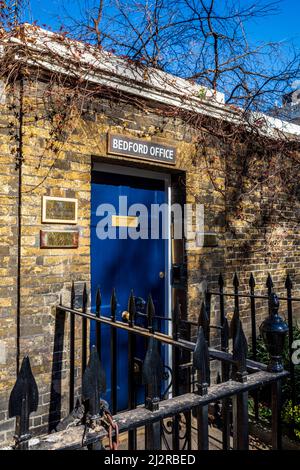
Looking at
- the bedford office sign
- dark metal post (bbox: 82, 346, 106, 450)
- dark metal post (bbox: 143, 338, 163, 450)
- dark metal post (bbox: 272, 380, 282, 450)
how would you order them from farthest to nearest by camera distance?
the bedford office sign < dark metal post (bbox: 272, 380, 282, 450) < dark metal post (bbox: 143, 338, 163, 450) < dark metal post (bbox: 82, 346, 106, 450)

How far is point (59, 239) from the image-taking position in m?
3.29

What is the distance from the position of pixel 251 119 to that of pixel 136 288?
2897 mm

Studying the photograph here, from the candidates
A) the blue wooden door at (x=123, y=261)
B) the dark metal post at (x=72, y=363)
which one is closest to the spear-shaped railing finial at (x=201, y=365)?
the dark metal post at (x=72, y=363)

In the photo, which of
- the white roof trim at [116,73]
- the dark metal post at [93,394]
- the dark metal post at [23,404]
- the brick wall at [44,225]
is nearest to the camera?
the dark metal post at [23,404]

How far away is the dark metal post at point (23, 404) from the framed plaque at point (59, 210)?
85.7 inches

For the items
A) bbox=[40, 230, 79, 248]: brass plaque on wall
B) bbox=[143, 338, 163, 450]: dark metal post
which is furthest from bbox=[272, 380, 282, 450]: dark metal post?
bbox=[40, 230, 79, 248]: brass plaque on wall

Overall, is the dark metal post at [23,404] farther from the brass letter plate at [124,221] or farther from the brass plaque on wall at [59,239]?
the brass letter plate at [124,221]

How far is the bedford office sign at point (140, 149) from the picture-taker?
3.67m

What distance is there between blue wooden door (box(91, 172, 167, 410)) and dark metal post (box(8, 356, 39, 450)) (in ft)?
8.31

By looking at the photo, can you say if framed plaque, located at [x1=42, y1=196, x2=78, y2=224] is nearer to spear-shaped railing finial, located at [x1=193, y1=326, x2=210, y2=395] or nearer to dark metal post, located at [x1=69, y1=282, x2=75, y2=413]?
dark metal post, located at [x1=69, y1=282, x2=75, y2=413]

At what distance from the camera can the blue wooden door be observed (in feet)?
12.6

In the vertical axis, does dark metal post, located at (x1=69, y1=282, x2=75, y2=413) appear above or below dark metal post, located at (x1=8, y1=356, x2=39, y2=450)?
below

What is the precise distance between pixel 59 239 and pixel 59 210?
0.27 metres

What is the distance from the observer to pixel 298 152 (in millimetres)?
5852
